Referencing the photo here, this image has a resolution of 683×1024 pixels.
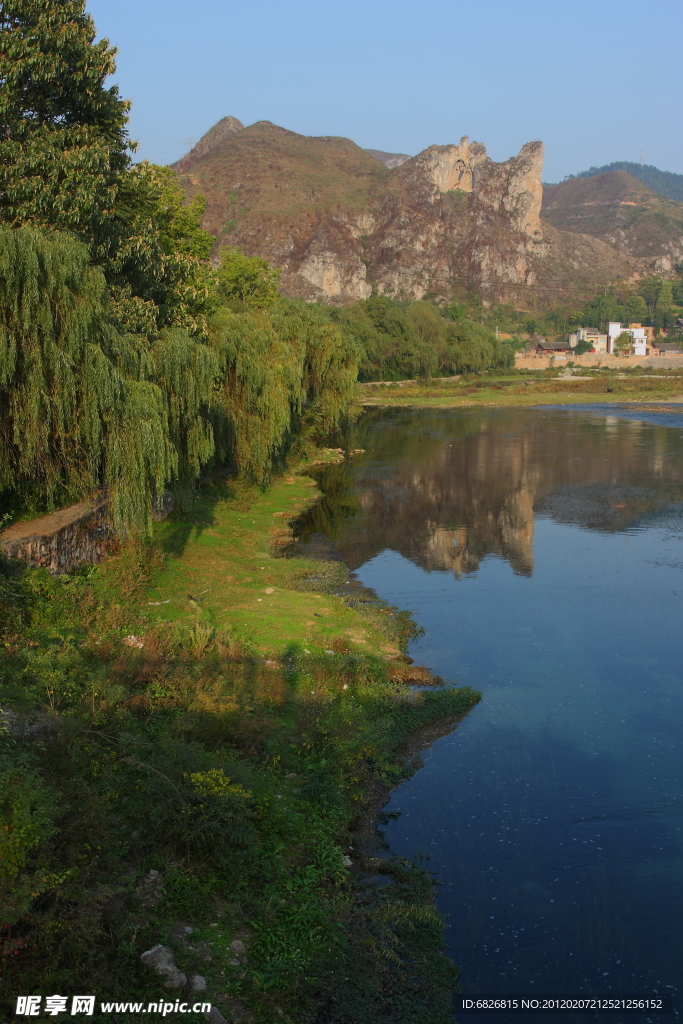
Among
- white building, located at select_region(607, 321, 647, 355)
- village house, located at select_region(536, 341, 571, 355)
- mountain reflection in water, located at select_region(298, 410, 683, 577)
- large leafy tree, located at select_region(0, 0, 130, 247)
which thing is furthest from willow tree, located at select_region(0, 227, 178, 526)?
white building, located at select_region(607, 321, 647, 355)

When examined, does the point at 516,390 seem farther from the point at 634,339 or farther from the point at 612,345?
the point at 634,339

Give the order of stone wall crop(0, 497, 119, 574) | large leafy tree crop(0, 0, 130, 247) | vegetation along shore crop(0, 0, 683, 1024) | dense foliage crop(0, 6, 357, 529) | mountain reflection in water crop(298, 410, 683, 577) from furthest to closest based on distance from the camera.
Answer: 1. mountain reflection in water crop(298, 410, 683, 577)
2. large leafy tree crop(0, 0, 130, 247)
3. dense foliage crop(0, 6, 357, 529)
4. stone wall crop(0, 497, 119, 574)
5. vegetation along shore crop(0, 0, 683, 1024)

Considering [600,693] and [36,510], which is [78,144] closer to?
[36,510]

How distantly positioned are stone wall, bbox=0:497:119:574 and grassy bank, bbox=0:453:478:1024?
35 centimetres

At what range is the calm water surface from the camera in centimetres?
793

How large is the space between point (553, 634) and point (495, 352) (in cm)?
8524

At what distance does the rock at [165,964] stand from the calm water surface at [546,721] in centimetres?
271

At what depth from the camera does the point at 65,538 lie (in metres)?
14.1

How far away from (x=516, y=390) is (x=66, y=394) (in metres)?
72.4

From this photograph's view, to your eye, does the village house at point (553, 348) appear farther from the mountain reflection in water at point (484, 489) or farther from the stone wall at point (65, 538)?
the stone wall at point (65, 538)

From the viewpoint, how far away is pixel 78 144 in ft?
70.3

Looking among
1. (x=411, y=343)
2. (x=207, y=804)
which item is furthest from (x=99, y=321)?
(x=411, y=343)

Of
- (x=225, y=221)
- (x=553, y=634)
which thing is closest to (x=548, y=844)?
(x=553, y=634)

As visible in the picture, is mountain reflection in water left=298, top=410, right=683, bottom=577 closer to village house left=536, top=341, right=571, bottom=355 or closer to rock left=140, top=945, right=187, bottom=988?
rock left=140, top=945, right=187, bottom=988
